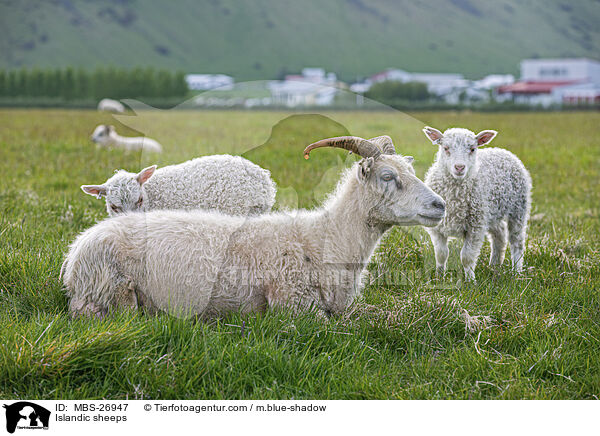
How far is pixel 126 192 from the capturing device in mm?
6176

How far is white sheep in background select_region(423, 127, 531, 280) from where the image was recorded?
589 cm

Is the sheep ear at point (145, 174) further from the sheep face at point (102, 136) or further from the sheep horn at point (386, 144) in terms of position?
the sheep face at point (102, 136)

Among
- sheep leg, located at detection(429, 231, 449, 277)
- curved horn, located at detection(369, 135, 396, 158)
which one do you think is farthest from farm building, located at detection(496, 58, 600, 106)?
curved horn, located at detection(369, 135, 396, 158)

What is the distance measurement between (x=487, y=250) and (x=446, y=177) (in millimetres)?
1651

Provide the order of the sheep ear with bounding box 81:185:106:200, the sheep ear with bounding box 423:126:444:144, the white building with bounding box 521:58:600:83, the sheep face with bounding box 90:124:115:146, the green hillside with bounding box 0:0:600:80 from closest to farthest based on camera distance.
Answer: the sheep ear with bounding box 423:126:444:144 → the sheep ear with bounding box 81:185:106:200 → the sheep face with bounding box 90:124:115:146 → the white building with bounding box 521:58:600:83 → the green hillside with bounding box 0:0:600:80

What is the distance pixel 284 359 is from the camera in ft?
13.4

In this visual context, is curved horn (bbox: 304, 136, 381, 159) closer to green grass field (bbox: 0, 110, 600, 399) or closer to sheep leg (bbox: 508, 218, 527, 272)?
green grass field (bbox: 0, 110, 600, 399)

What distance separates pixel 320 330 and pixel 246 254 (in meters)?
0.87

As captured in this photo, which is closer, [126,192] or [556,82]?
[126,192]

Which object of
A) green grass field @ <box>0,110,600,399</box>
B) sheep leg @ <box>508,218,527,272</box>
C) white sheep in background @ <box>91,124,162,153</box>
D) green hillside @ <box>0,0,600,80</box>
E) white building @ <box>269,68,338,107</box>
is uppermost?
green hillside @ <box>0,0,600,80</box>

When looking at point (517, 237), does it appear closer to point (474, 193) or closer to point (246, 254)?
point (474, 193)

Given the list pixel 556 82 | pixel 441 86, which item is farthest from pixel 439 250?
pixel 556 82

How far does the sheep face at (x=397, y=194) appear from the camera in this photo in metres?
4.59

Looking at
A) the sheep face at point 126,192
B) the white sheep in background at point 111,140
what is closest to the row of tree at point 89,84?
the white sheep in background at point 111,140
